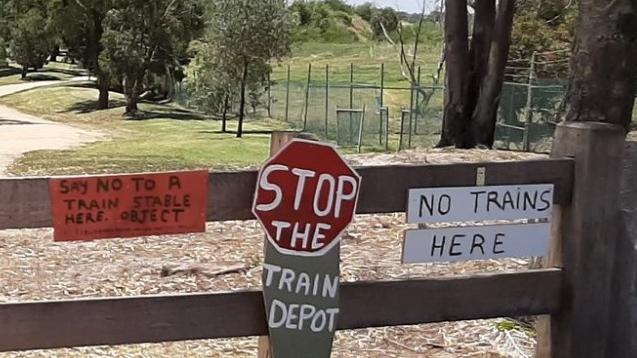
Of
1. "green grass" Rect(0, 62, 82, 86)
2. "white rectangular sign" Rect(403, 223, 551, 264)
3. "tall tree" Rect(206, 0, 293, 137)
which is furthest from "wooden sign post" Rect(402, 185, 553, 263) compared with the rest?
"green grass" Rect(0, 62, 82, 86)

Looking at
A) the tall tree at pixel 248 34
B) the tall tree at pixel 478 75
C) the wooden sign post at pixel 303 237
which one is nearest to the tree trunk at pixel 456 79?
the tall tree at pixel 478 75

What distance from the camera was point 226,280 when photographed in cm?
674

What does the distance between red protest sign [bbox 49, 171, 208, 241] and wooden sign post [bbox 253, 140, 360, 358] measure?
0.23 meters

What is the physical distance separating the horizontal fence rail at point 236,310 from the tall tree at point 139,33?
1503 inches

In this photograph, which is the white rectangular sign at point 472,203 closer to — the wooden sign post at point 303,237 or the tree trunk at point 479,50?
the wooden sign post at point 303,237

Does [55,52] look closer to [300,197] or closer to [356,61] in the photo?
[356,61]

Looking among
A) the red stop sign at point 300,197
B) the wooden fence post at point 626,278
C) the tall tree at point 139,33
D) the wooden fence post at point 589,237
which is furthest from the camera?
the tall tree at point 139,33

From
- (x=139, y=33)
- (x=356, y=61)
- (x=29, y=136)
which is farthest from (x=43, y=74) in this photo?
(x=29, y=136)

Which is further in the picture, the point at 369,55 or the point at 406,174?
the point at 369,55

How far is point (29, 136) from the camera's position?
28.6 meters

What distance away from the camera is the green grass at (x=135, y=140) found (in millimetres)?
18625

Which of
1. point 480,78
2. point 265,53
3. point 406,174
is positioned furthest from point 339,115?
point 406,174

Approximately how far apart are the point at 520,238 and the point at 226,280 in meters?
3.21

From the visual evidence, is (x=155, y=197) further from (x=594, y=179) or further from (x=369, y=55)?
(x=369, y=55)
